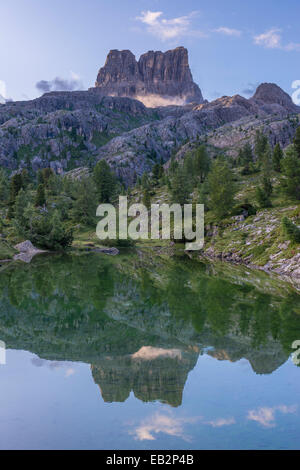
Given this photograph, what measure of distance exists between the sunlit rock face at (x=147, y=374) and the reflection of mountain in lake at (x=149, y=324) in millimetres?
44

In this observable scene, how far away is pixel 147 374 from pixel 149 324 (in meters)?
8.98

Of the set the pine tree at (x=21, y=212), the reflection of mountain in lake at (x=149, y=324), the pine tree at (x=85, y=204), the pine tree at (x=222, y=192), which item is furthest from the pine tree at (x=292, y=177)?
the pine tree at (x=85, y=204)

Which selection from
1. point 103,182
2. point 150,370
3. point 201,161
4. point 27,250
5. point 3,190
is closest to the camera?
point 150,370

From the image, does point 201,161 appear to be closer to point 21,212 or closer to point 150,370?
point 21,212

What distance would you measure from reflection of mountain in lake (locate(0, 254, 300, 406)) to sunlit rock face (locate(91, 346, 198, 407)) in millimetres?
44

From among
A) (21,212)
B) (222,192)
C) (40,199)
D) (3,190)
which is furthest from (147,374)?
(3,190)

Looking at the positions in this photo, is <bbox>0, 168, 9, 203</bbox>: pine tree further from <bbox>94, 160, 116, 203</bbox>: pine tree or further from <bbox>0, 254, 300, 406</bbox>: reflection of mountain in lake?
<bbox>0, 254, 300, 406</bbox>: reflection of mountain in lake

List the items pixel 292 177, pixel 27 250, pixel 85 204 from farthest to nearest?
pixel 85 204 → pixel 27 250 → pixel 292 177

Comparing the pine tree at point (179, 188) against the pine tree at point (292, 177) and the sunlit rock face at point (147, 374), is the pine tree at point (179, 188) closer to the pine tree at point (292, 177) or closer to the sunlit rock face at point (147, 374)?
the pine tree at point (292, 177)

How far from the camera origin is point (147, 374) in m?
15.7

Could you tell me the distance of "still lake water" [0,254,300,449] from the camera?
1134 cm

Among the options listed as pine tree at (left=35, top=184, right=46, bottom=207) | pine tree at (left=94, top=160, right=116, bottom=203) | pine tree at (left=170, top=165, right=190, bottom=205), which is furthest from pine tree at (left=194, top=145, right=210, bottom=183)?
pine tree at (left=35, top=184, right=46, bottom=207)
